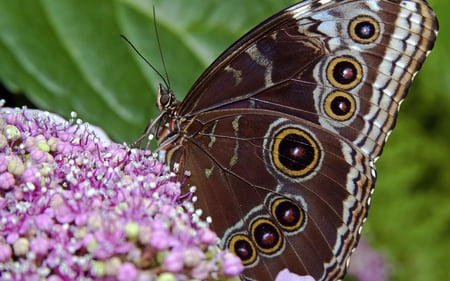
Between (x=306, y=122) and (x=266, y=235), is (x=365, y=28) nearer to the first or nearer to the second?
(x=306, y=122)

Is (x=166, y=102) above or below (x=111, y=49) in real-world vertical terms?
below

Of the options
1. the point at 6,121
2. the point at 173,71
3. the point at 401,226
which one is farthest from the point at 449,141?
the point at 6,121

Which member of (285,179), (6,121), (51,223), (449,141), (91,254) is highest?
(449,141)

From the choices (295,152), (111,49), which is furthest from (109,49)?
(295,152)

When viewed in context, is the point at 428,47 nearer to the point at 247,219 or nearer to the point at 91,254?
the point at 247,219

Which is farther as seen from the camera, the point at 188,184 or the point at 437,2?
the point at 437,2

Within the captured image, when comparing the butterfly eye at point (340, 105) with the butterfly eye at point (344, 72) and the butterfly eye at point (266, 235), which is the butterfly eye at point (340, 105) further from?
the butterfly eye at point (266, 235)

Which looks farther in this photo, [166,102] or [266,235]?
[166,102]

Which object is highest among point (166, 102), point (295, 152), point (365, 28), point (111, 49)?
point (111, 49)
